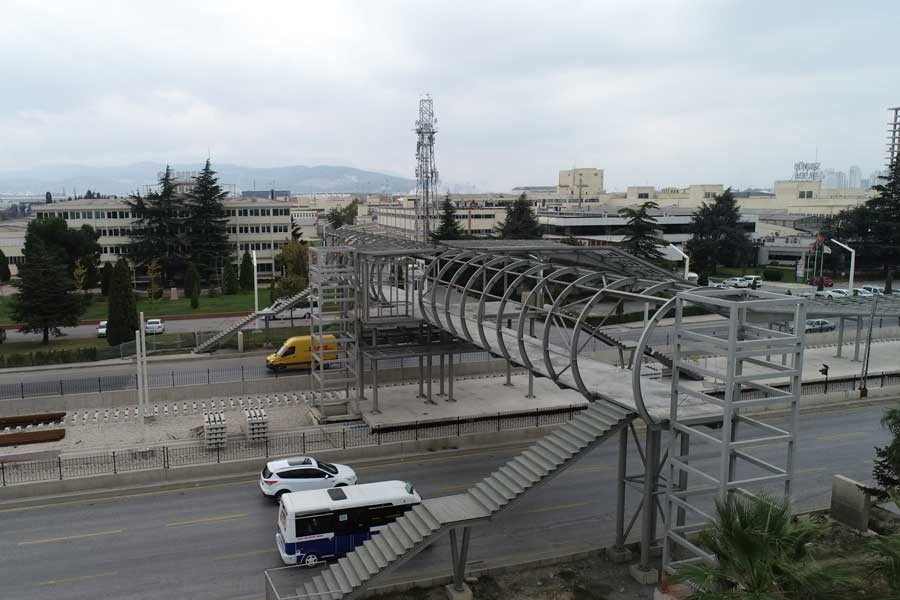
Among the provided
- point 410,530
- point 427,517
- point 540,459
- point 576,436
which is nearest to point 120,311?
point 410,530

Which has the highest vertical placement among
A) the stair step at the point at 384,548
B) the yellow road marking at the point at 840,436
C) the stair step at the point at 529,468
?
the stair step at the point at 529,468

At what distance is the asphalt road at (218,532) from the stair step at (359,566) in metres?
1.60

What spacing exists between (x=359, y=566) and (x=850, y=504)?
14620 millimetres

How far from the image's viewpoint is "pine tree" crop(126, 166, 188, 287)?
7412 cm

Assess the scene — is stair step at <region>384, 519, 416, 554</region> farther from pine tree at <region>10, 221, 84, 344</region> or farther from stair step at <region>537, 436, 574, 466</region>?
pine tree at <region>10, 221, 84, 344</region>

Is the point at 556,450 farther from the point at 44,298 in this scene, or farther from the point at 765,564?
the point at 44,298

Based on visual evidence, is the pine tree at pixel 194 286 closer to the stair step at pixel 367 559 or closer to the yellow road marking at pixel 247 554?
the yellow road marking at pixel 247 554

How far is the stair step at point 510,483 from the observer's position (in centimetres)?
1756

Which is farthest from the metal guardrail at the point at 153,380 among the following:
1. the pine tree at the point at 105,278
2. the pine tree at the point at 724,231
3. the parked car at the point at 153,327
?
the pine tree at the point at 724,231

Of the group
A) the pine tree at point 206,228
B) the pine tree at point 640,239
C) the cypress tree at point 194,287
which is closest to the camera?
the cypress tree at point 194,287

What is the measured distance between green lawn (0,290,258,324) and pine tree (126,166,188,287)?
6353mm

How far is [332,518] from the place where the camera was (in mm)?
18688

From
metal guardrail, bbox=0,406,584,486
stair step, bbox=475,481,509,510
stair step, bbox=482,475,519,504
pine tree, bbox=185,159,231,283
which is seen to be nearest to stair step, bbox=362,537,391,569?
stair step, bbox=475,481,509,510

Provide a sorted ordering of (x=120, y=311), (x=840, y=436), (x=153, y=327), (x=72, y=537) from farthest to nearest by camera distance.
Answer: (x=153, y=327)
(x=120, y=311)
(x=840, y=436)
(x=72, y=537)
